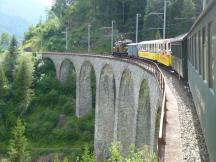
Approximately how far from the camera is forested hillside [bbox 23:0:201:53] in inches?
2768

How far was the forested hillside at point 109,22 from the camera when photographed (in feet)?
231

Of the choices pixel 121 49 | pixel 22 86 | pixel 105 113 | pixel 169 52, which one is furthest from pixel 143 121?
pixel 22 86

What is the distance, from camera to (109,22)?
85.8 metres

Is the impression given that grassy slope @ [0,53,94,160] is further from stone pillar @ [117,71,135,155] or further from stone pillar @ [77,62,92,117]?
stone pillar @ [117,71,135,155]

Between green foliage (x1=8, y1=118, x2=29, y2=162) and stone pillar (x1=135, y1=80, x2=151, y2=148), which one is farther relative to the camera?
green foliage (x1=8, y1=118, x2=29, y2=162)

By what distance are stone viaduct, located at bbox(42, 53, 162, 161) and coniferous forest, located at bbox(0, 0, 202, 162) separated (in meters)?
2.52

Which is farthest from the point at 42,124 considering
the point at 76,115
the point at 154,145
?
the point at 154,145

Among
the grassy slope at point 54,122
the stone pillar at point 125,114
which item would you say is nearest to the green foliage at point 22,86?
the grassy slope at point 54,122

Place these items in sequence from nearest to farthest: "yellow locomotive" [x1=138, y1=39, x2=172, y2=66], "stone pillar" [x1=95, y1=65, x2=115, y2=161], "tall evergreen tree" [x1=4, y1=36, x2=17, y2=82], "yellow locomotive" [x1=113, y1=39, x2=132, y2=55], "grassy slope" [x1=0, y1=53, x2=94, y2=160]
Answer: "yellow locomotive" [x1=138, y1=39, x2=172, y2=66]
"stone pillar" [x1=95, y1=65, x2=115, y2=161]
"grassy slope" [x1=0, y1=53, x2=94, y2=160]
"yellow locomotive" [x1=113, y1=39, x2=132, y2=55]
"tall evergreen tree" [x1=4, y1=36, x2=17, y2=82]

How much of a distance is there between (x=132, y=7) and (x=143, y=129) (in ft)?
194

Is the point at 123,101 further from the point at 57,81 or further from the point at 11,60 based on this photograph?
the point at 11,60

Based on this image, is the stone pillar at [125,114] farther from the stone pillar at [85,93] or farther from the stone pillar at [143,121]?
the stone pillar at [85,93]

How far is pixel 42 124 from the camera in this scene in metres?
54.6

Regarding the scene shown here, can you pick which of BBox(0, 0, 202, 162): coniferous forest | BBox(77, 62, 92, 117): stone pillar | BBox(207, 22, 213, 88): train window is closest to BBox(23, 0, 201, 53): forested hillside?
BBox(0, 0, 202, 162): coniferous forest
